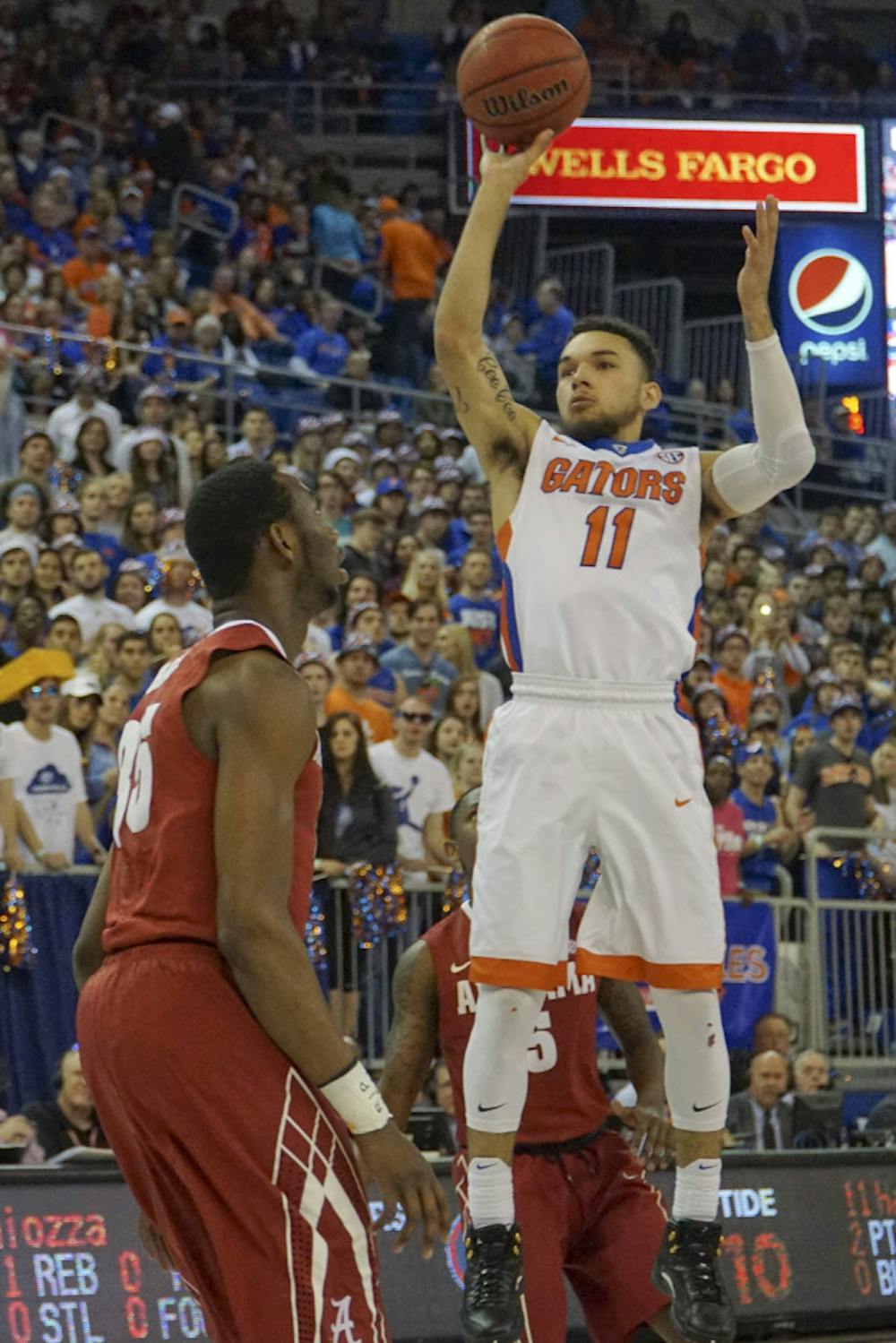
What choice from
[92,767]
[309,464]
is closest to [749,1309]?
[92,767]

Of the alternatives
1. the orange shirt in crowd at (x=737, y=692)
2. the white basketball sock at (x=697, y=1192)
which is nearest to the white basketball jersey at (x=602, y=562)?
the white basketball sock at (x=697, y=1192)

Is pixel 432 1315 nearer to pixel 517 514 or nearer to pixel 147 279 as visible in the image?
pixel 517 514

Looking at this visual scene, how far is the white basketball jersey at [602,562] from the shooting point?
5180 mm

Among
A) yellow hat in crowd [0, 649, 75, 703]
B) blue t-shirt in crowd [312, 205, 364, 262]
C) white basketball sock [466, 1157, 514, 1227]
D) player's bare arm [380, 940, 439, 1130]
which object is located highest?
blue t-shirt in crowd [312, 205, 364, 262]

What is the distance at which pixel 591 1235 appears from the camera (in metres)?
5.90

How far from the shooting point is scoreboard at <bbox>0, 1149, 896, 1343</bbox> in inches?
291

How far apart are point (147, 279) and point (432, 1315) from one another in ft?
33.8

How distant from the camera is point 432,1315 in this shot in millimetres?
7820

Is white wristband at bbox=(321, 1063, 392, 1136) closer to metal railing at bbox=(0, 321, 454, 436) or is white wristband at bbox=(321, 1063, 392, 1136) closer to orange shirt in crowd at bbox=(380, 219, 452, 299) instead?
metal railing at bbox=(0, 321, 454, 436)

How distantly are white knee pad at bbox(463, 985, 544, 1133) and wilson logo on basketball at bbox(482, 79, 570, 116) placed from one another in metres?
2.15

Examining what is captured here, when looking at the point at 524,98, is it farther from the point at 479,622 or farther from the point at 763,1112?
the point at 479,622

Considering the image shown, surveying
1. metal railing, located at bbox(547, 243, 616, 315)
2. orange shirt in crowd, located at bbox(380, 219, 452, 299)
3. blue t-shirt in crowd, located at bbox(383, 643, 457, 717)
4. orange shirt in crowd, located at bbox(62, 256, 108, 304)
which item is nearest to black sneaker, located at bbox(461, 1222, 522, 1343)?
blue t-shirt in crowd, located at bbox(383, 643, 457, 717)

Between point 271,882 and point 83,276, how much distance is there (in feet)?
42.8

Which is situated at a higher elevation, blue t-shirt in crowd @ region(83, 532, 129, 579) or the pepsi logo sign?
the pepsi logo sign
